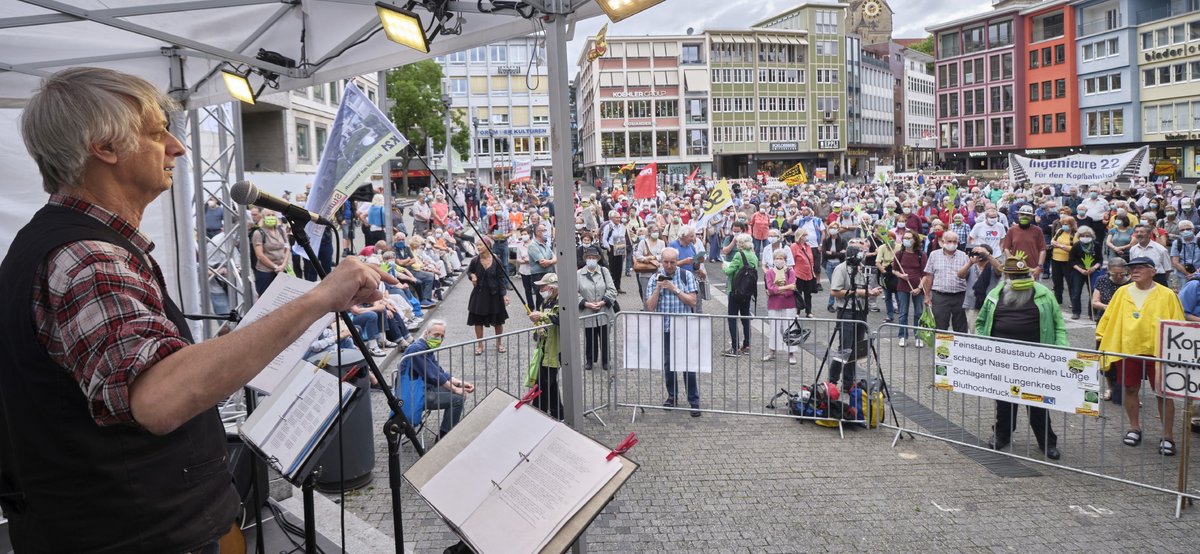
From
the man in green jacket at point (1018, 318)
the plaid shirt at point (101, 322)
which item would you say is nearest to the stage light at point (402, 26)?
the plaid shirt at point (101, 322)

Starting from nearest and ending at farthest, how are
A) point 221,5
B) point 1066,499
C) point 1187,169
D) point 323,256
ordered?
1. point 221,5
2. point 1066,499
3. point 323,256
4. point 1187,169

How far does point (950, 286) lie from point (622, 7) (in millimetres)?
8865

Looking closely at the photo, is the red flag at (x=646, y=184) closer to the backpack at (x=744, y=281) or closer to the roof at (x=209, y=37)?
the backpack at (x=744, y=281)

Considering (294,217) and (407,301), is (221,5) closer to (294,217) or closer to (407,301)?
(294,217)

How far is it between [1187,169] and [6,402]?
72.9m

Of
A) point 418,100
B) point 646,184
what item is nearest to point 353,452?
point 646,184

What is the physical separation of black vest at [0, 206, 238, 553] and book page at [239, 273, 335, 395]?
3.79 feet

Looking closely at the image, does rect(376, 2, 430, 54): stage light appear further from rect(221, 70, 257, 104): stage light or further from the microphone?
the microphone

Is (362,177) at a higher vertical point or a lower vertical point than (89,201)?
higher

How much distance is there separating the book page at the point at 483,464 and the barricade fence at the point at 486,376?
3.61 metres

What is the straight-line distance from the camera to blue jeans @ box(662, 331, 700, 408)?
9.19m

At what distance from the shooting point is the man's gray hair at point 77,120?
1.75 meters

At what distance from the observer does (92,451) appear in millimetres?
1775

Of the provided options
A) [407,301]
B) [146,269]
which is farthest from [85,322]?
[407,301]
